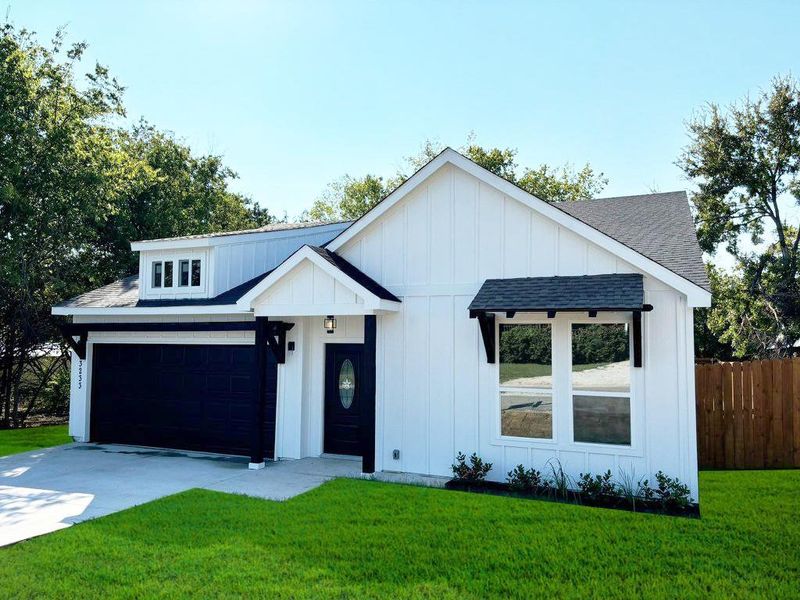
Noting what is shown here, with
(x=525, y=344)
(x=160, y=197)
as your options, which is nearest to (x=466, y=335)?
(x=525, y=344)

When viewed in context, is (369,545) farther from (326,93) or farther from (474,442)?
(326,93)

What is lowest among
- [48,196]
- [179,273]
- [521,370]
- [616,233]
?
[521,370]

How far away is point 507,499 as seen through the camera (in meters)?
7.56

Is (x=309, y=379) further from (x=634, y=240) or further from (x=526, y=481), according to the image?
(x=634, y=240)

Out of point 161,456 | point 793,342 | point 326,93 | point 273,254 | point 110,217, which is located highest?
point 326,93

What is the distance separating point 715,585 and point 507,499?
9.83ft

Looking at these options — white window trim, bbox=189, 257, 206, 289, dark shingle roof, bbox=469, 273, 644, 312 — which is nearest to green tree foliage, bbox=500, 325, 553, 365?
dark shingle roof, bbox=469, 273, 644, 312

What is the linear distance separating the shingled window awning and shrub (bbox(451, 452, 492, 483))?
153 centimetres

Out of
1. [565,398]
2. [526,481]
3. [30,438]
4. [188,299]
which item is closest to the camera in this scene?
[526,481]

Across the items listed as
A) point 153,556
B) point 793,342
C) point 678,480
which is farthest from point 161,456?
point 793,342

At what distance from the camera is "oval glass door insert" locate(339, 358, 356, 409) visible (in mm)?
10484

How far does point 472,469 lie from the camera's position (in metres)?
8.51

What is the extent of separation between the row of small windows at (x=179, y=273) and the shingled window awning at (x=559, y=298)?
683 centimetres

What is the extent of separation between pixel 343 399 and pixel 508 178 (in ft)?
93.7
